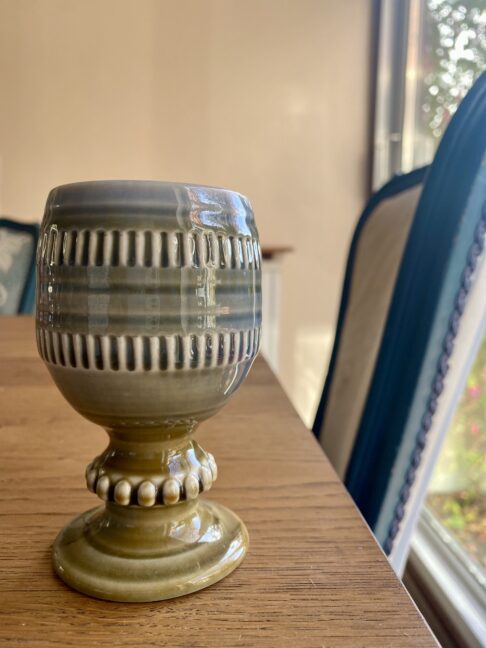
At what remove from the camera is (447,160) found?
17.4 inches

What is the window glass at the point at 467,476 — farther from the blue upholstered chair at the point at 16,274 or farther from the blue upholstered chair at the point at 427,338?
the blue upholstered chair at the point at 16,274

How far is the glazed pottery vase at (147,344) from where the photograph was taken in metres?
0.26

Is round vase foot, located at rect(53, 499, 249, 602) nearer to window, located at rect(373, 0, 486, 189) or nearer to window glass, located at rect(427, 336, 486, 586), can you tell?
window glass, located at rect(427, 336, 486, 586)

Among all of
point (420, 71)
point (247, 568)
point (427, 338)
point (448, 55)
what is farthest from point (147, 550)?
point (420, 71)

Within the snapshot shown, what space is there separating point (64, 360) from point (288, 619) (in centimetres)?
15

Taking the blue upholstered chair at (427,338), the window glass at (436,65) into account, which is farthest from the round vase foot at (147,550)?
the window glass at (436,65)

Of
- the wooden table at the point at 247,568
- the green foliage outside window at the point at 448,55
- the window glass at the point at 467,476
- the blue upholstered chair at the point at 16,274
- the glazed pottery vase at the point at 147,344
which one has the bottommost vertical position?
the window glass at the point at 467,476

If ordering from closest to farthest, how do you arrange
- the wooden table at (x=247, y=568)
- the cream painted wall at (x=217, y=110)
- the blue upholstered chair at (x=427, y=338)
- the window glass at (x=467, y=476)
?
the wooden table at (x=247, y=568) < the blue upholstered chair at (x=427, y=338) < the window glass at (x=467, y=476) < the cream painted wall at (x=217, y=110)

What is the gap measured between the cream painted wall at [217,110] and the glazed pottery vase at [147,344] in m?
1.95

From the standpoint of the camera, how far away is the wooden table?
0.81 ft

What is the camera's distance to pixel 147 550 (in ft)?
0.97

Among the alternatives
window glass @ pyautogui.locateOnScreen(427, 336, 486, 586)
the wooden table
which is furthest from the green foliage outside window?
the wooden table

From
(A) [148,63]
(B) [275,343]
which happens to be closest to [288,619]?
(B) [275,343]

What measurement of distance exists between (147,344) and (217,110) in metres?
2.09
